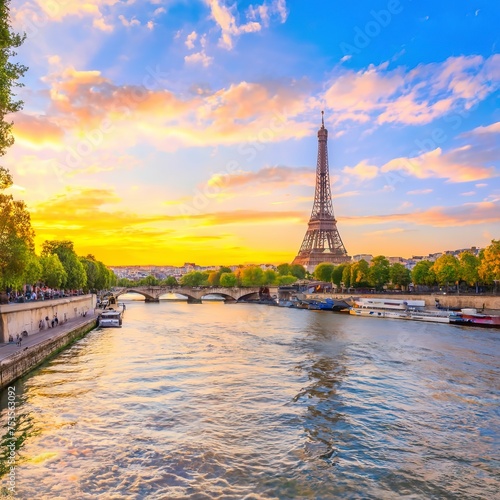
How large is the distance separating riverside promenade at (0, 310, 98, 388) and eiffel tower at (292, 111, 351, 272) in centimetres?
8574

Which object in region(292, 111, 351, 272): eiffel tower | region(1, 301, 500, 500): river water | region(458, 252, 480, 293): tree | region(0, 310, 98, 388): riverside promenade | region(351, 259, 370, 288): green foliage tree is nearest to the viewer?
region(1, 301, 500, 500): river water

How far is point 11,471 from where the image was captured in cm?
983

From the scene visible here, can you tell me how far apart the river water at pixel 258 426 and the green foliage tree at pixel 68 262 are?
2632 cm

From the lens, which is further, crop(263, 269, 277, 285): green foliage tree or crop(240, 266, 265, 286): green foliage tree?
crop(263, 269, 277, 285): green foliage tree

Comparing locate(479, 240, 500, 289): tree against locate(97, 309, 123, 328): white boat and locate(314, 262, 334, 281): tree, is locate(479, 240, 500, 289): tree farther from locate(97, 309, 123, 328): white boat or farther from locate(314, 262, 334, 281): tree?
locate(314, 262, 334, 281): tree

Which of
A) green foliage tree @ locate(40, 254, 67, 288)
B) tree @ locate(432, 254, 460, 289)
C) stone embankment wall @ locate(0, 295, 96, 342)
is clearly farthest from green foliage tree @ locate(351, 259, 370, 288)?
stone embankment wall @ locate(0, 295, 96, 342)

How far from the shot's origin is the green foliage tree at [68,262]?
48844 millimetres

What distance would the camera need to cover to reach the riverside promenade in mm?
16141

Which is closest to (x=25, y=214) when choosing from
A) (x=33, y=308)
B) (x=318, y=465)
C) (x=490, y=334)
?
(x=33, y=308)

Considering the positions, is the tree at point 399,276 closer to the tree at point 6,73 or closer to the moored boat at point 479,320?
the moored boat at point 479,320

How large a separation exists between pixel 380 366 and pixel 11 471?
16.3 m

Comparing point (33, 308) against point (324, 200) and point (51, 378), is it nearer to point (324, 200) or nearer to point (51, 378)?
point (51, 378)

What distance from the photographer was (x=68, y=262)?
49.6 metres

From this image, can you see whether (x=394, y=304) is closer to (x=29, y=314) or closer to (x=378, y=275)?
(x=378, y=275)
